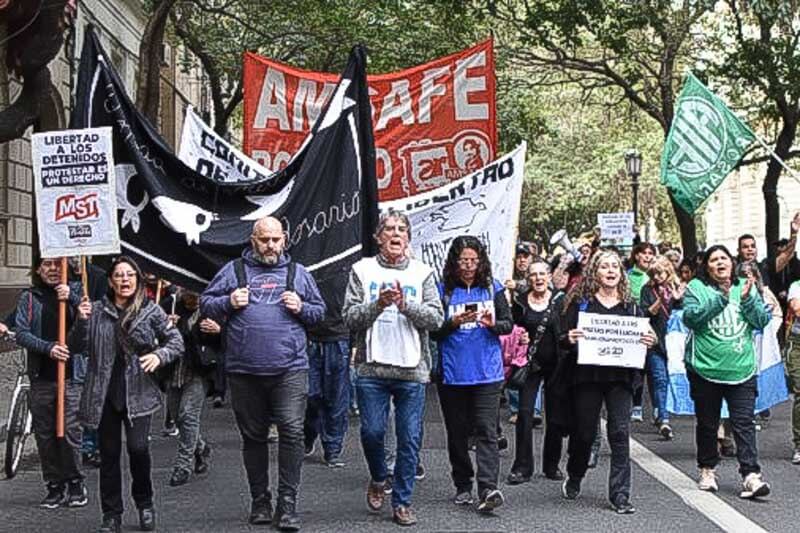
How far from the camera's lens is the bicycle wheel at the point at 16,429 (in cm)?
973

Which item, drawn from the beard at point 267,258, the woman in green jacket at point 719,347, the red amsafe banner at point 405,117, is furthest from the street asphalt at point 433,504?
the red amsafe banner at point 405,117

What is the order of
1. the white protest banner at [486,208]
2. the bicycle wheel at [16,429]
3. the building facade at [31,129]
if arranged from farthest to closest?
the building facade at [31,129] < the white protest banner at [486,208] < the bicycle wheel at [16,429]

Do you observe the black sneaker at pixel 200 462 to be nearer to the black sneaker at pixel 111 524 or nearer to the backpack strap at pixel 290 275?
the black sneaker at pixel 111 524

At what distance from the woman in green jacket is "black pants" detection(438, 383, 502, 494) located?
1608 millimetres

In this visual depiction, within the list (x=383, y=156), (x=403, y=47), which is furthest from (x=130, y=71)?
(x=383, y=156)

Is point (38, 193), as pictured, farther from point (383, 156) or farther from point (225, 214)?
point (383, 156)

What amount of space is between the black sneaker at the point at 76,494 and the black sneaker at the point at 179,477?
78 cm

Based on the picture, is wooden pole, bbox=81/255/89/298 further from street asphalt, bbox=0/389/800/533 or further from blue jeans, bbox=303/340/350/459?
Answer: blue jeans, bbox=303/340/350/459

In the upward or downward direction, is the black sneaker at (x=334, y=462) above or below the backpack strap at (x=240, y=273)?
below

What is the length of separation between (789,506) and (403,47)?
15405 mm

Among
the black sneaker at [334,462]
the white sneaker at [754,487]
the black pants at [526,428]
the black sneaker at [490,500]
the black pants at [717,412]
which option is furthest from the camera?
the black sneaker at [334,462]

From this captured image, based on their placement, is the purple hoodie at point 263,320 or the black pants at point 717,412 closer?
the purple hoodie at point 263,320

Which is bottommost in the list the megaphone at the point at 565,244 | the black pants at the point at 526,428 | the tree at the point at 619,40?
the black pants at the point at 526,428

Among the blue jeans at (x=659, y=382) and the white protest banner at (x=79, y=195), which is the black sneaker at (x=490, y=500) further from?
the blue jeans at (x=659, y=382)
